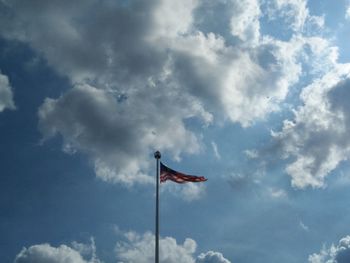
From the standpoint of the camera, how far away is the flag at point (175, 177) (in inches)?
2108

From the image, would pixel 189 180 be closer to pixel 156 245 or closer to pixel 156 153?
pixel 156 153

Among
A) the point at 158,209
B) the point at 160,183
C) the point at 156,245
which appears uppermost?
the point at 160,183

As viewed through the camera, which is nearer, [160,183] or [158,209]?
[158,209]

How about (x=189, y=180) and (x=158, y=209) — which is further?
(x=189, y=180)

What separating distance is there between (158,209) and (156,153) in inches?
249

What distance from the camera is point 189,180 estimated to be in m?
53.5

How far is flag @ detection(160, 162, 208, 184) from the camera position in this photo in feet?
176

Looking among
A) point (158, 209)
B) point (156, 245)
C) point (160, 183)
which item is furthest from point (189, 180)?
point (156, 245)

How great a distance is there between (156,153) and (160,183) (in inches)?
112

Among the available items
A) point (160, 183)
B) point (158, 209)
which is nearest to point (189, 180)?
point (160, 183)

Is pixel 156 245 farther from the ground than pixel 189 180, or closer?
closer

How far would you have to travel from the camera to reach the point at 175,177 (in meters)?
53.8

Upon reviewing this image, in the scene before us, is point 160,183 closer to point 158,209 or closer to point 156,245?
point 158,209

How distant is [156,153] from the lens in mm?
52844
